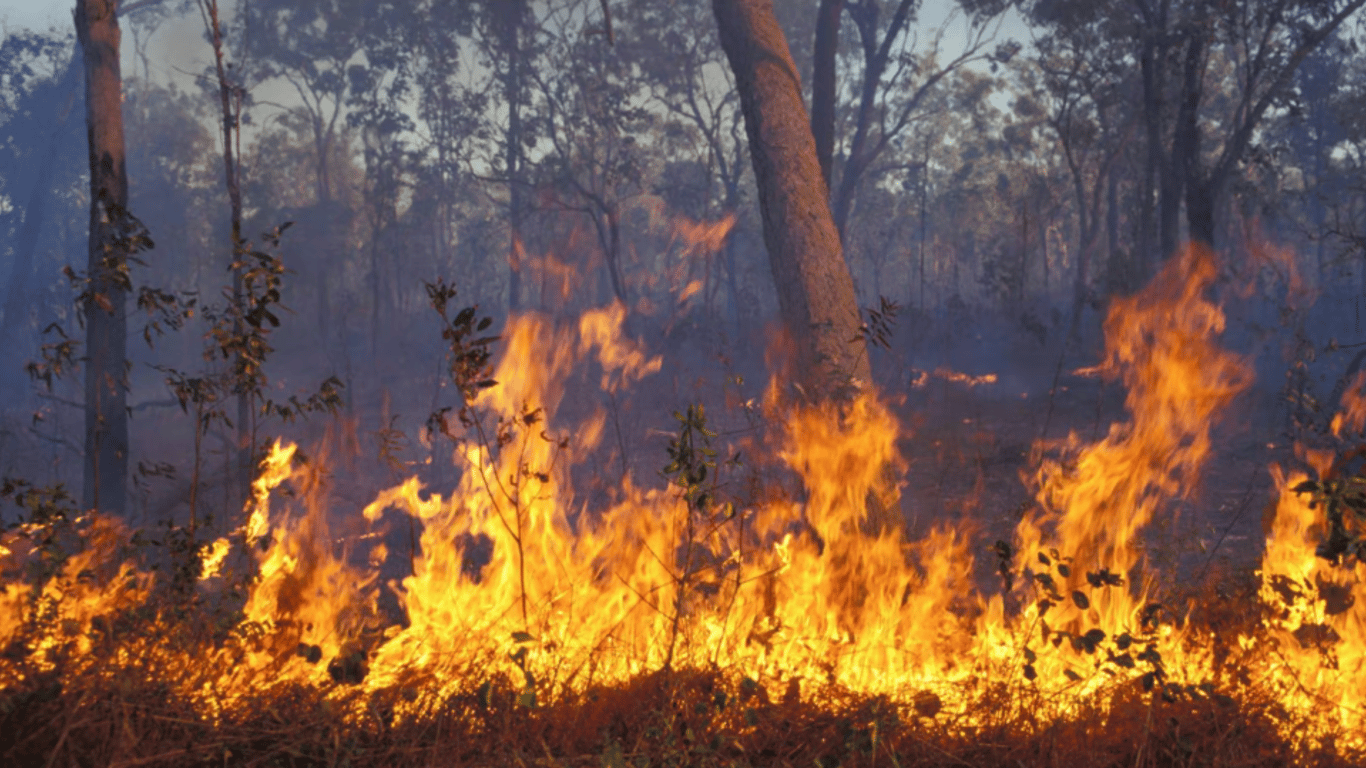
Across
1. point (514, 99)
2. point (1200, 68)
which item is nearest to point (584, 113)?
point (514, 99)

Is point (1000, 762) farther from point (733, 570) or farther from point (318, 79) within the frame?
point (318, 79)

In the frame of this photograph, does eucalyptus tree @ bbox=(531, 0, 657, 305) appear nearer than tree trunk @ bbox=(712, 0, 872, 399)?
No

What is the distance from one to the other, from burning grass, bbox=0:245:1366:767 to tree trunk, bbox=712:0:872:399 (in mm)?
393

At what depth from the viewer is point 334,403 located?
485 centimetres

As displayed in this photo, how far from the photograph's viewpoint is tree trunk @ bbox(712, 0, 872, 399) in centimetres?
548

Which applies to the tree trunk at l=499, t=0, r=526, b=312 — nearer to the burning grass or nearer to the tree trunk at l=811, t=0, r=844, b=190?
the tree trunk at l=811, t=0, r=844, b=190

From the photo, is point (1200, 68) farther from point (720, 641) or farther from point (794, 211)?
point (720, 641)

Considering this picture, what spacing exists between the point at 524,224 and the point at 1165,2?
33101mm

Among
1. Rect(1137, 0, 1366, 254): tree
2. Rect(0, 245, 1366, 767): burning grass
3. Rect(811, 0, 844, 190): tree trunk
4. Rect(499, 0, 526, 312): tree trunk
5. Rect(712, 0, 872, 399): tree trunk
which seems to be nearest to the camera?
Rect(0, 245, 1366, 767): burning grass

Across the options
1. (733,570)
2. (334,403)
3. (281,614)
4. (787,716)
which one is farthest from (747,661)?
Answer: (334,403)

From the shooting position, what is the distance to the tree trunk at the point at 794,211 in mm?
5477

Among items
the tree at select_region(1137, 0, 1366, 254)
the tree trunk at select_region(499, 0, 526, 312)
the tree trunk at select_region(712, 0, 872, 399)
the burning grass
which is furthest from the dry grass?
the tree trunk at select_region(499, 0, 526, 312)

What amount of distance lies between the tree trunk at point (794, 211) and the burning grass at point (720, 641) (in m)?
0.39

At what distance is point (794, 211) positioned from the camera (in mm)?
5699
